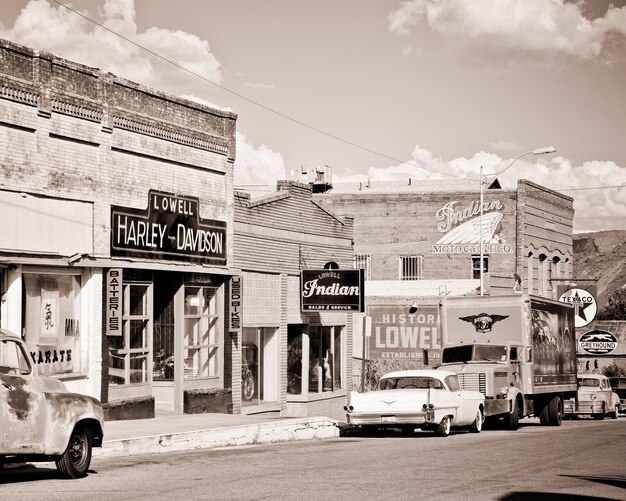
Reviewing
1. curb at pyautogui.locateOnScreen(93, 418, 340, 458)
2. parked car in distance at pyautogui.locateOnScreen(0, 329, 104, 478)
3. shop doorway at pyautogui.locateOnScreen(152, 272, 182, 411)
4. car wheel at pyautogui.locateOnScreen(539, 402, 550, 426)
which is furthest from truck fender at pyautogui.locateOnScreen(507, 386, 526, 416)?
parked car in distance at pyautogui.locateOnScreen(0, 329, 104, 478)

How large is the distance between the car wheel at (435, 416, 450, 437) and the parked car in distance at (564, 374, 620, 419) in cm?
1429

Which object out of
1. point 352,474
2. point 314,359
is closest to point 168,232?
point 314,359

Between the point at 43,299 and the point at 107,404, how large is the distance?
2788 mm

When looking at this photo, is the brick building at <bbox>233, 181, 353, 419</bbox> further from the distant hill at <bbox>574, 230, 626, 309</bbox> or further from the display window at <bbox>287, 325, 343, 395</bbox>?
the distant hill at <bbox>574, 230, 626, 309</bbox>

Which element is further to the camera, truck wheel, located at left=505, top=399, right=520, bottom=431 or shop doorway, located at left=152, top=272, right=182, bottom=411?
truck wheel, located at left=505, top=399, right=520, bottom=431

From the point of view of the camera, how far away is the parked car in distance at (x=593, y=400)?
125ft

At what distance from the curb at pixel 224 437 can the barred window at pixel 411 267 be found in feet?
134

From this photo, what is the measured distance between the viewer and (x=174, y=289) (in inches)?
1067

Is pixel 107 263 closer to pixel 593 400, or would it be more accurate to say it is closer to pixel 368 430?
pixel 368 430

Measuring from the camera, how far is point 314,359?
34562 mm

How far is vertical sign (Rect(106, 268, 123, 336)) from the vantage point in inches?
939

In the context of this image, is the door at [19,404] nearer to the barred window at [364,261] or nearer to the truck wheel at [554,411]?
the truck wheel at [554,411]

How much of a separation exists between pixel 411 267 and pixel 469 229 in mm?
4271

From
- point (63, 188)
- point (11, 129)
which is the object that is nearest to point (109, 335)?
point (63, 188)
